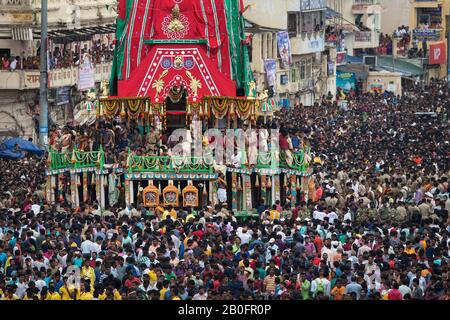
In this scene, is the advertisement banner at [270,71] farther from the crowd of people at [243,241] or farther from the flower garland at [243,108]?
the flower garland at [243,108]

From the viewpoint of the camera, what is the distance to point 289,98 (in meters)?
78.5

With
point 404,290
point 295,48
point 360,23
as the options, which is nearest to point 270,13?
point 295,48

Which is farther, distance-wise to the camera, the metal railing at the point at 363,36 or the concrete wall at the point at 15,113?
the metal railing at the point at 363,36

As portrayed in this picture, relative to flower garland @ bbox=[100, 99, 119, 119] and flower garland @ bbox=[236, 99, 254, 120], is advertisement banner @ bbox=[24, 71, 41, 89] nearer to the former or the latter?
flower garland @ bbox=[100, 99, 119, 119]

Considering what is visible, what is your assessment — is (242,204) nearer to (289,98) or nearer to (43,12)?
(43,12)

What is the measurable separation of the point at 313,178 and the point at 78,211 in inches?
291

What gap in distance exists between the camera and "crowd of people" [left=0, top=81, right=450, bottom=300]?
31.7 metres

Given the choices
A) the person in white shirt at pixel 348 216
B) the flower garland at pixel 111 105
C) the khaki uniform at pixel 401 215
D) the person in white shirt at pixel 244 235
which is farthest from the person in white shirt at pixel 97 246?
the flower garland at pixel 111 105

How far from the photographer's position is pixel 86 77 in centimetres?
6419

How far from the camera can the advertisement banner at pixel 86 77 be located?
209 feet

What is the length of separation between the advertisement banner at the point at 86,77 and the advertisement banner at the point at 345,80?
24.2 m

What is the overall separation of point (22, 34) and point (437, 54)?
39.4 metres

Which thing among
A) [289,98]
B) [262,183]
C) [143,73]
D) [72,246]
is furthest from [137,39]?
[289,98]

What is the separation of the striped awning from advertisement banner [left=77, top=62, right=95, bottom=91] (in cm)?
218
